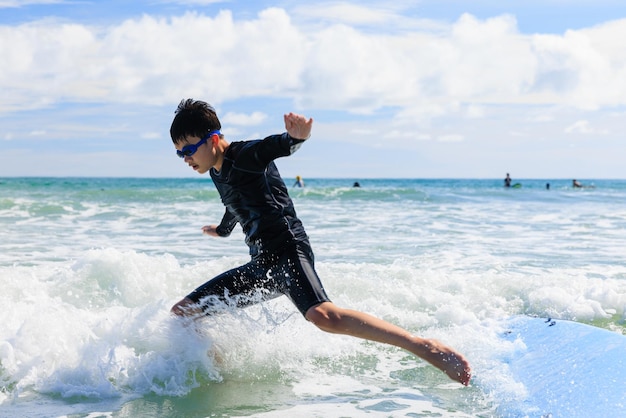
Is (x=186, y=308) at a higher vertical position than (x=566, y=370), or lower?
higher

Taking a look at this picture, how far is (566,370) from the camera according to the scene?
13.9ft

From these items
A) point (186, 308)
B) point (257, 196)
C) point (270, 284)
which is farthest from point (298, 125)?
point (186, 308)

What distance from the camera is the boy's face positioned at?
3.82m

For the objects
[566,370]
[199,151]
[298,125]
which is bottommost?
[566,370]

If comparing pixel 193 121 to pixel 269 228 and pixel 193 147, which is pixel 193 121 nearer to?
pixel 193 147

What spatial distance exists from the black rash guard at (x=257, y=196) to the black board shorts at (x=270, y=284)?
0.08m

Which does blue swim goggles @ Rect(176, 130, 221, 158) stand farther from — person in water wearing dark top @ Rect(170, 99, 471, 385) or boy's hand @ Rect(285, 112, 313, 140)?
boy's hand @ Rect(285, 112, 313, 140)

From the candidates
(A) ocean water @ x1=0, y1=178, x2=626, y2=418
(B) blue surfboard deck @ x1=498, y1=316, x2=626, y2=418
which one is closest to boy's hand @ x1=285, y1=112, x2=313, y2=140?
(A) ocean water @ x1=0, y1=178, x2=626, y2=418

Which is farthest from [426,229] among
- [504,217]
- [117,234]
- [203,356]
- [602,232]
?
[203,356]

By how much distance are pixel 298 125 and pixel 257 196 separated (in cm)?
59

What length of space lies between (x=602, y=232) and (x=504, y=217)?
4.30 m

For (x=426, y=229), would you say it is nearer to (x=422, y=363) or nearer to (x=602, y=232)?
(x=602, y=232)

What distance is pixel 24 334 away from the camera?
4.52 m

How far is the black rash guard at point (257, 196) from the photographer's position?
373 cm
